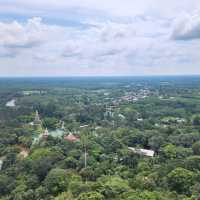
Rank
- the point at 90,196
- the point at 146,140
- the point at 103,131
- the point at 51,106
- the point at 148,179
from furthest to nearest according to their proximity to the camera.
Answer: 1. the point at 51,106
2. the point at 103,131
3. the point at 146,140
4. the point at 148,179
5. the point at 90,196

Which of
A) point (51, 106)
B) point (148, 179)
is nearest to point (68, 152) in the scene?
point (148, 179)

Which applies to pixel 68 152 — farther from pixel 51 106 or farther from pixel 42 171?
pixel 51 106

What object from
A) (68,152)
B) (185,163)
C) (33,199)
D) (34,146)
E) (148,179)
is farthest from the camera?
(34,146)

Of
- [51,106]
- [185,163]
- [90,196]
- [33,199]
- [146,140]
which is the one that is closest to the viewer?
[90,196]

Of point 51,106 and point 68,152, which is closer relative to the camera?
point 68,152

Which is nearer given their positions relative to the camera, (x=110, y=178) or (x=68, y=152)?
(x=110, y=178)

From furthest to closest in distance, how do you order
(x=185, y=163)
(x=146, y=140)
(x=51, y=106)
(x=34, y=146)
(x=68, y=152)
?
(x=51, y=106), (x=146, y=140), (x=34, y=146), (x=68, y=152), (x=185, y=163)

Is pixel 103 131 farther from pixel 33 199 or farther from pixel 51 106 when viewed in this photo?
pixel 51 106

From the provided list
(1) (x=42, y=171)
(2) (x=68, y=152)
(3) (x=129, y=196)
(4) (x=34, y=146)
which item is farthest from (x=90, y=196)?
(4) (x=34, y=146)
